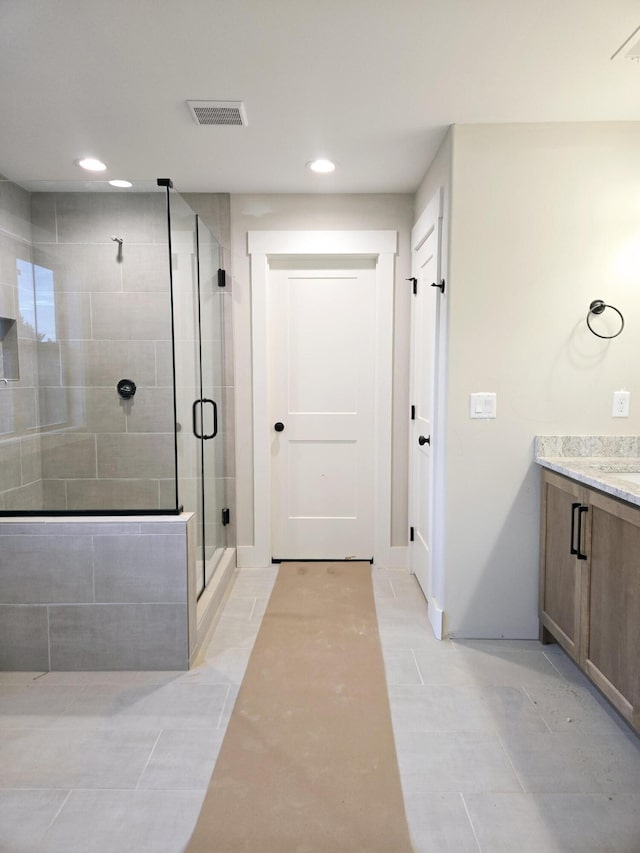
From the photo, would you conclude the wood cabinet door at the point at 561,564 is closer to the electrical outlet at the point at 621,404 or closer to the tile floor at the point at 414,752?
the tile floor at the point at 414,752

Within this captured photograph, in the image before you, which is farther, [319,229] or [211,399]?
[319,229]

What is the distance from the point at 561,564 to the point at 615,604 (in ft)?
1.42

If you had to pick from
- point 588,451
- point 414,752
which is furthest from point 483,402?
point 414,752

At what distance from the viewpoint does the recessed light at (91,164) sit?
2822 millimetres

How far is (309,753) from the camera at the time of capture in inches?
70.5

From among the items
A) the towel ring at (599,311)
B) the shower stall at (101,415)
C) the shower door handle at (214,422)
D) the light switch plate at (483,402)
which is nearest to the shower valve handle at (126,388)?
the shower stall at (101,415)

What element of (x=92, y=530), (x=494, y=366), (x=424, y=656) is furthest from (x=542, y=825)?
(x=92, y=530)

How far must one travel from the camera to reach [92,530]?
229 cm

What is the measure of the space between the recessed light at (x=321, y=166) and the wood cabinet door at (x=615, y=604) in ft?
6.94

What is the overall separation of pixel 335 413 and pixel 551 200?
1.80 m

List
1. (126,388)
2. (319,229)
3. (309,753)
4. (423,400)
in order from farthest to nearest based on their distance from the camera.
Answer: (319,229), (423,400), (126,388), (309,753)

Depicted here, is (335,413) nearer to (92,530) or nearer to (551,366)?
(551,366)

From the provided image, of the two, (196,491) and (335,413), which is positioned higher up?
(335,413)

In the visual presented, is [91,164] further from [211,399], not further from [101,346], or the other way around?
[211,399]
